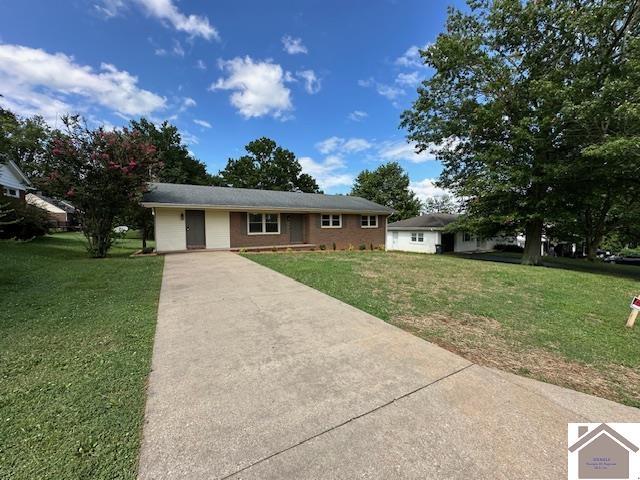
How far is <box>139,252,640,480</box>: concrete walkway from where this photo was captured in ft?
5.71

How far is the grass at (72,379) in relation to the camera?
1.73 meters

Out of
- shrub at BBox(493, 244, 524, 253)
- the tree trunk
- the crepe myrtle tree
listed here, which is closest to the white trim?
the crepe myrtle tree

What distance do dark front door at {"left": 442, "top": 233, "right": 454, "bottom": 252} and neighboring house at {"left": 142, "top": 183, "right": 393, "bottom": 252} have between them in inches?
259

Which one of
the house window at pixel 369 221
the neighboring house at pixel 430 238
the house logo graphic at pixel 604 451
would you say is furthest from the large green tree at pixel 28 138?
the neighboring house at pixel 430 238

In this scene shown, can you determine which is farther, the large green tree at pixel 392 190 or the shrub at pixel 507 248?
the large green tree at pixel 392 190

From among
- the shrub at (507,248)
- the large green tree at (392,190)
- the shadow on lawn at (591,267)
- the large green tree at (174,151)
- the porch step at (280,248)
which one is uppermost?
the large green tree at (174,151)

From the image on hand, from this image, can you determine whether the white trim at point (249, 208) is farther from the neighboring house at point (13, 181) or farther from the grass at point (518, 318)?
the neighboring house at point (13, 181)

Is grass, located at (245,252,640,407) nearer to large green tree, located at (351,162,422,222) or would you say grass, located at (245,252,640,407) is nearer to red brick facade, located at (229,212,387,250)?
red brick facade, located at (229,212,387,250)

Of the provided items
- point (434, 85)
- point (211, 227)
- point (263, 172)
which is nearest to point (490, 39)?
point (434, 85)

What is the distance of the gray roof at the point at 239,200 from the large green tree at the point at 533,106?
6198mm

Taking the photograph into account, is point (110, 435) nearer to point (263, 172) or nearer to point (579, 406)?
point (579, 406)

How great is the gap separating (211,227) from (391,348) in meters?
12.7

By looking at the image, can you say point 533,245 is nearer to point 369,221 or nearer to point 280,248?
point 369,221

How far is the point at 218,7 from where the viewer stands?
9.84m
